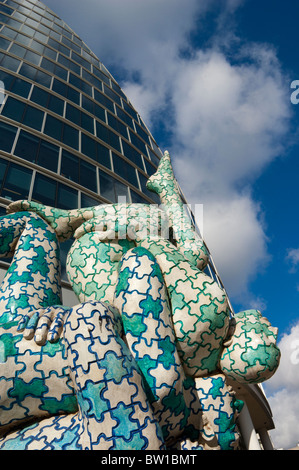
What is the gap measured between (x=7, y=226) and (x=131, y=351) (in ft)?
4.55

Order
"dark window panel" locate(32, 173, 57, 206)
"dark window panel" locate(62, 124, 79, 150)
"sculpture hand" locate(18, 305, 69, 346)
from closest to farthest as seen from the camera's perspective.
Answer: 1. "sculpture hand" locate(18, 305, 69, 346)
2. "dark window panel" locate(32, 173, 57, 206)
3. "dark window panel" locate(62, 124, 79, 150)

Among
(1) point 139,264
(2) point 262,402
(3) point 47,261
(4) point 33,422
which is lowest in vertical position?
(4) point 33,422

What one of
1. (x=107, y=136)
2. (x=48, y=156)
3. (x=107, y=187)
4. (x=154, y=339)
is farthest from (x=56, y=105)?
(x=154, y=339)

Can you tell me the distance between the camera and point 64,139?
11.9m

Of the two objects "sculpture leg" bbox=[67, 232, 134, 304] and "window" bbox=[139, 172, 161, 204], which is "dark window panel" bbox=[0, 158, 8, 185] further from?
"sculpture leg" bbox=[67, 232, 134, 304]

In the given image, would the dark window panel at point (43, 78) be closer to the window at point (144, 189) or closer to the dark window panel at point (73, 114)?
the dark window panel at point (73, 114)

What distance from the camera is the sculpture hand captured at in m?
1.44

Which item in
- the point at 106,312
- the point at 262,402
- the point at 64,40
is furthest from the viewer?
the point at 64,40

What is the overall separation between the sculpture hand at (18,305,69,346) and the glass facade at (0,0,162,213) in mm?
7291

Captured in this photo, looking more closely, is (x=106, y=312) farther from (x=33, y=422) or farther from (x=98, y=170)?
(x=98, y=170)

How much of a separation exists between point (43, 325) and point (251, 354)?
1.12 metres

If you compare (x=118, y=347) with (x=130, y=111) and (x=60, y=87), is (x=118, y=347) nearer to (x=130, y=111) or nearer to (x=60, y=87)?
(x=60, y=87)

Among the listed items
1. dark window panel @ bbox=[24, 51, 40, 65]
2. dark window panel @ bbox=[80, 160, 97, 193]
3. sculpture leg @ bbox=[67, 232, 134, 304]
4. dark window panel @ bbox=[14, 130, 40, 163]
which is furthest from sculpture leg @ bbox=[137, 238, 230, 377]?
dark window panel @ bbox=[24, 51, 40, 65]
